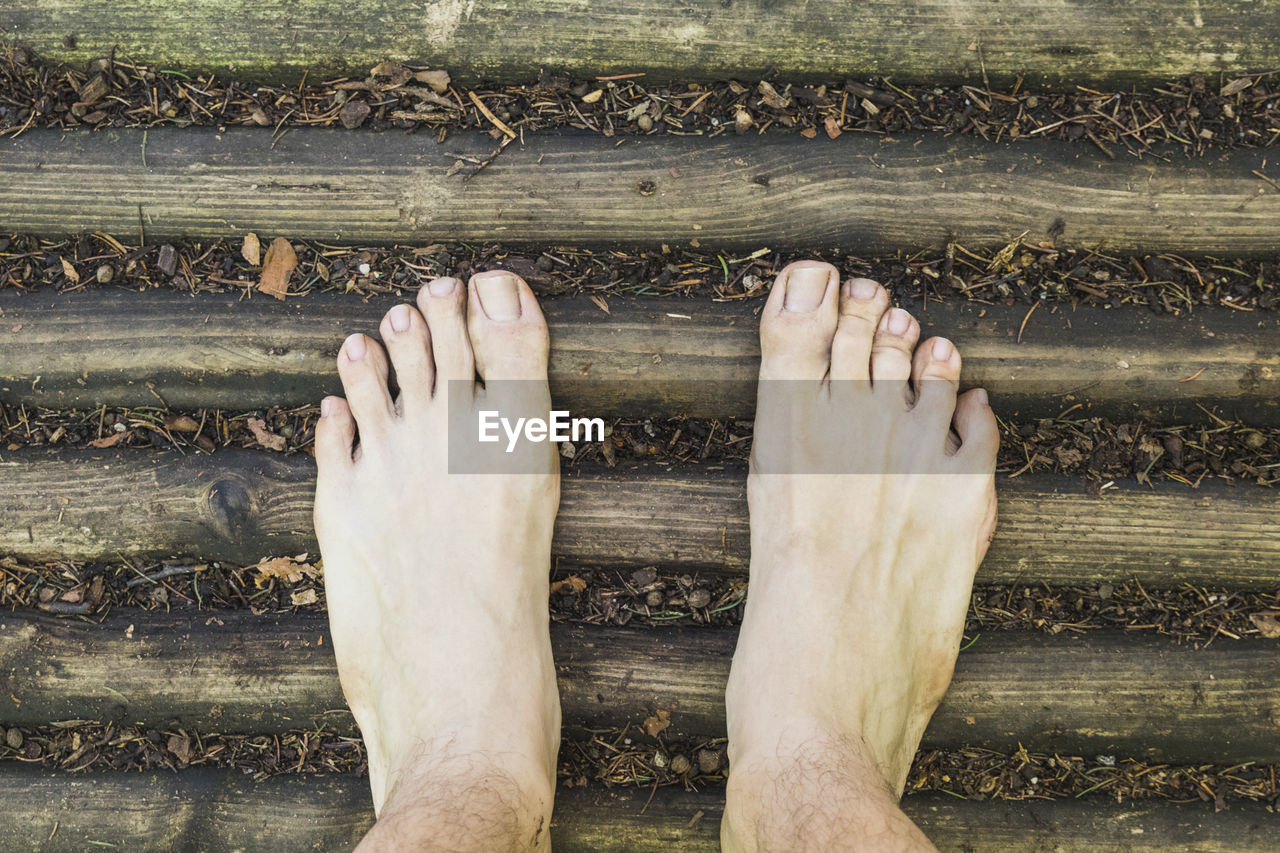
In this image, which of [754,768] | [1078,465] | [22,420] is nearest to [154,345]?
[22,420]

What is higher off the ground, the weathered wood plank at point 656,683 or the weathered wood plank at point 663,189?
the weathered wood plank at point 663,189

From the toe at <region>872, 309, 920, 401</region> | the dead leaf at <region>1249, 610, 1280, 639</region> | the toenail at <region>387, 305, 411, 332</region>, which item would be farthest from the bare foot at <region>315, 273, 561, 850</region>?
the dead leaf at <region>1249, 610, 1280, 639</region>

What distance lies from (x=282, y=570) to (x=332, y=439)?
1.23 ft

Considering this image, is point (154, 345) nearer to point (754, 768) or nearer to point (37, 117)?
point (37, 117)

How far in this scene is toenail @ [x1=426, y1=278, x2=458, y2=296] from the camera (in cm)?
199

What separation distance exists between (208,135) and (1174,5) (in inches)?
96.6

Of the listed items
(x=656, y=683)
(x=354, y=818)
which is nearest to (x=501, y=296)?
(x=656, y=683)

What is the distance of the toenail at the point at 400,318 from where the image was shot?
199cm

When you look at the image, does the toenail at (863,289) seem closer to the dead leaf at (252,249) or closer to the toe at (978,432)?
the toe at (978,432)

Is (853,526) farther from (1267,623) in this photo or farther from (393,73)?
(393,73)

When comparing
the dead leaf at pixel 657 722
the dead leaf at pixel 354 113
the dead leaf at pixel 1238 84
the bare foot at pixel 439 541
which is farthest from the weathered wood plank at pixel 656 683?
the dead leaf at pixel 1238 84

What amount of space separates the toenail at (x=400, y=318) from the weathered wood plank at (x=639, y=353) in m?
0.04

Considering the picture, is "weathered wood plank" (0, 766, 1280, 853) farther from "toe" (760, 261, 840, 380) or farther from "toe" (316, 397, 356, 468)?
"toe" (760, 261, 840, 380)

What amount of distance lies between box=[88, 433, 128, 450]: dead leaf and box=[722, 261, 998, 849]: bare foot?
1639mm
